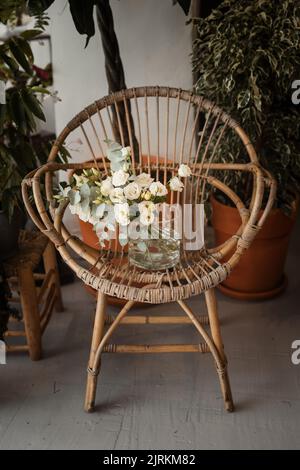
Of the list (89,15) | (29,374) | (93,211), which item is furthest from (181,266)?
(89,15)

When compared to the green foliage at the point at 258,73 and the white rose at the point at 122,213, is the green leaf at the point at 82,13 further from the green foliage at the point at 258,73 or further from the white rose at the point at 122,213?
the white rose at the point at 122,213

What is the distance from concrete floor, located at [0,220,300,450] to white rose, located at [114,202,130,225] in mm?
664

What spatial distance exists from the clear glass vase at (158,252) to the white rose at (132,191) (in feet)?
0.61

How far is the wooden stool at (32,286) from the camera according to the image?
1790mm

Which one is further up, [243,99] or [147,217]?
[243,99]

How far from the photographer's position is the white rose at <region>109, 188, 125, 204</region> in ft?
4.74

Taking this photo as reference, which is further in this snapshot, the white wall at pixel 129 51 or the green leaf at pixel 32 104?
the white wall at pixel 129 51

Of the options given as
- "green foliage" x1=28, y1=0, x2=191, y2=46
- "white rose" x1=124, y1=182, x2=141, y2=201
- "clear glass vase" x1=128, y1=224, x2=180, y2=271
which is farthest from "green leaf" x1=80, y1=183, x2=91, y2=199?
"green foliage" x1=28, y1=0, x2=191, y2=46

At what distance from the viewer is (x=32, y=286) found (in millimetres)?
1803

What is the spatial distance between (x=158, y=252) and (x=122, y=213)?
0.95 ft

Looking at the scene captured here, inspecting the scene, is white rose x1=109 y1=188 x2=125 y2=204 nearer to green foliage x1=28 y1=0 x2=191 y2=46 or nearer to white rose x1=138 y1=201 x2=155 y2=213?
white rose x1=138 y1=201 x2=155 y2=213

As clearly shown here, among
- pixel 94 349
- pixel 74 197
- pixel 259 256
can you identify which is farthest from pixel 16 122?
pixel 259 256

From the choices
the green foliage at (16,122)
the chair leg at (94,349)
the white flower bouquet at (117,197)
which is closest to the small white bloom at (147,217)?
the white flower bouquet at (117,197)

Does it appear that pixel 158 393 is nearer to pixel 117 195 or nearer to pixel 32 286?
pixel 32 286
